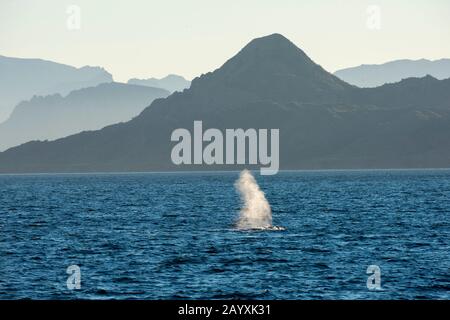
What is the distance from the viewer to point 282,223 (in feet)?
321

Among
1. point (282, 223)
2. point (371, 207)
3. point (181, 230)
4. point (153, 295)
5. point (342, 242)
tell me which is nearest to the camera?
point (153, 295)

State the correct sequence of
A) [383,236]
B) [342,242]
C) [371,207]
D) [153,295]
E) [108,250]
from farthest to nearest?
[371,207]
[383,236]
[342,242]
[108,250]
[153,295]

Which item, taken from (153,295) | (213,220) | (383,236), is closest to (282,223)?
(213,220)

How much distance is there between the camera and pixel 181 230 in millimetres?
89250

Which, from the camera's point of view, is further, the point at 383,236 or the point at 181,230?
the point at 181,230

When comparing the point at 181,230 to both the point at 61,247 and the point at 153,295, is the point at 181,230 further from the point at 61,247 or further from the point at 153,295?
the point at 153,295

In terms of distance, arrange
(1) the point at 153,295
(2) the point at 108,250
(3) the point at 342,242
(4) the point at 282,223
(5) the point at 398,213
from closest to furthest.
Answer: (1) the point at 153,295, (2) the point at 108,250, (3) the point at 342,242, (4) the point at 282,223, (5) the point at 398,213
